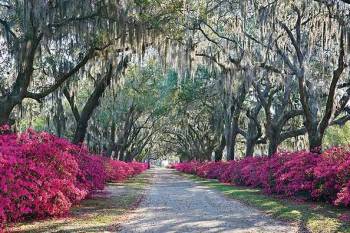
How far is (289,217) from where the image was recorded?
994cm

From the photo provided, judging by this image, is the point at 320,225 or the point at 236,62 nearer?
the point at 320,225

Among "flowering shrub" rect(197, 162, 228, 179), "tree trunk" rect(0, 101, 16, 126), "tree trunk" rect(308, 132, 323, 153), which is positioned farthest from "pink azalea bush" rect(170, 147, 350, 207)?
"tree trunk" rect(0, 101, 16, 126)

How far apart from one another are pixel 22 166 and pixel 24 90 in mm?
6861

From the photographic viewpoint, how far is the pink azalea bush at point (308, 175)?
37.7 ft

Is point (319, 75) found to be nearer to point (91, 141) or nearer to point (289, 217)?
point (289, 217)

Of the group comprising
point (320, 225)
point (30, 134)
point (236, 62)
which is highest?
point (236, 62)

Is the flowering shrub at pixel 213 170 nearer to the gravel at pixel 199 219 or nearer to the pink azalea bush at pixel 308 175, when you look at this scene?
the pink azalea bush at pixel 308 175

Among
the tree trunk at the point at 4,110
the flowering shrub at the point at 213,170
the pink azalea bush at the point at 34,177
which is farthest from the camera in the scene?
the flowering shrub at the point at 213,170

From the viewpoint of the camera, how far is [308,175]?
13531 millimetres

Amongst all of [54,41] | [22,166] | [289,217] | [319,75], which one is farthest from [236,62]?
[22,166]

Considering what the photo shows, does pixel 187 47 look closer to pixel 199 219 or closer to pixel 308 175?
pixel 308 175

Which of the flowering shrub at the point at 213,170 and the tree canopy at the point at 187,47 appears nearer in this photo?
the tree canopy at the point at 187,47

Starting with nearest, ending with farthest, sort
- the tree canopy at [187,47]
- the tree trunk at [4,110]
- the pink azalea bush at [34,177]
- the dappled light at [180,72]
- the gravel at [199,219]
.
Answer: the pink azalea bush at [34,177]
the gravel at [199,219]
the dappled light at [180,72]
the tree trunk at [4,110]
the tree canopy at [187,47]

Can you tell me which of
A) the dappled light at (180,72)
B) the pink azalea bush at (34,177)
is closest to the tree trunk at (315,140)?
the dappled light at (180,72)
